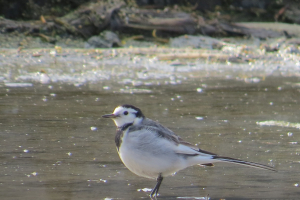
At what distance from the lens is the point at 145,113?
7113 mm

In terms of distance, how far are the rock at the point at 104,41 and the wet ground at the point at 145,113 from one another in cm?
92

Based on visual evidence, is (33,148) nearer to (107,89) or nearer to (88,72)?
(107,89)

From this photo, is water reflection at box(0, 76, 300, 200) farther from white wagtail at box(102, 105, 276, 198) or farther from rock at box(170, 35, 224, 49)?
rock at box(170, 35, 224, 49)

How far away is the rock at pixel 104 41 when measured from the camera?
13.3m

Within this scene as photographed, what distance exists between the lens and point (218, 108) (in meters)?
7.70

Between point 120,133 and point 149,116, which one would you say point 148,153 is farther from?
point 149,116

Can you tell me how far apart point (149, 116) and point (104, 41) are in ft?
21.9

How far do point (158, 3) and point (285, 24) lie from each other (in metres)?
3.69

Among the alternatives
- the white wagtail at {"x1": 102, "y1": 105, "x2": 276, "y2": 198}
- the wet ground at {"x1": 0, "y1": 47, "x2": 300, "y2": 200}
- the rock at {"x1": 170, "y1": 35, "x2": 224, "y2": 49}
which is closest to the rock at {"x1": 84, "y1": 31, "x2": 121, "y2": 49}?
the wet ground at {"x1": 0, "y1": 47, "x2": 300, "y2": 200}

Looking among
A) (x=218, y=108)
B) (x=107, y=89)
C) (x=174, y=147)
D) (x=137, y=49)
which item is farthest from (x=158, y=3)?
(x=174, y=147)

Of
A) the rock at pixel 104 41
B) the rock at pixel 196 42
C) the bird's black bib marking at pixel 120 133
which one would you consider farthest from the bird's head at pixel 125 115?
the rock at pixel 196 42

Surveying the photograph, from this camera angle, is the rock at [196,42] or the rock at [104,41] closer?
the rock at [104,41]

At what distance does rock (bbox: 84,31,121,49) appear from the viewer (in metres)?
13.3

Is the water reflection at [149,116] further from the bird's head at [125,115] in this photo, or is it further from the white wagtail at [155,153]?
the bird's head at [125,115]
